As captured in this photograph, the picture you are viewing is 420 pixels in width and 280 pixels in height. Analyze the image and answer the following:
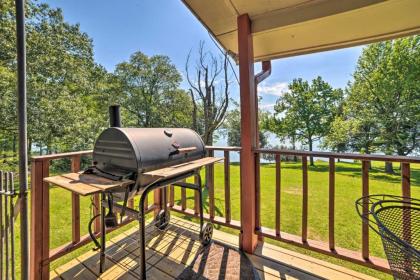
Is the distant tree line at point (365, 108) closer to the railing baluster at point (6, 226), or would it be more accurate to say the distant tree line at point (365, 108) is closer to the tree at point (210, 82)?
the tree at point (210, 82)

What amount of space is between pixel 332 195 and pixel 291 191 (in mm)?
4564

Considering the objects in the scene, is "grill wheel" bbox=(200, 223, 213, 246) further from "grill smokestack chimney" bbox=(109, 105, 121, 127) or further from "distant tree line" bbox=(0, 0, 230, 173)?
"distant tree line" bbox=(0, 0, 230, 173)

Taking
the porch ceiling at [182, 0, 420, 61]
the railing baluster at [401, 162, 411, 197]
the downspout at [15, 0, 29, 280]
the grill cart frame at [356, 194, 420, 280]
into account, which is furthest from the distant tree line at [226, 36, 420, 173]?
the downspout at [15, 0, 29, 280]

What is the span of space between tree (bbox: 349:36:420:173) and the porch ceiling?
36.5 ft

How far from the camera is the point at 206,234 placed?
245cm

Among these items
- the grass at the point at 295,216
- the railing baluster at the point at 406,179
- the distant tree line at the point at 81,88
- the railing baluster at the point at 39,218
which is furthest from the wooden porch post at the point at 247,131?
the distant tree line at the point at 81,88

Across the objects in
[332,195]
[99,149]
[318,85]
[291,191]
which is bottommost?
[291,191]

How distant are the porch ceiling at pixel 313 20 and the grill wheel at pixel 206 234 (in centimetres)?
224

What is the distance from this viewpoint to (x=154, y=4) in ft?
20.8

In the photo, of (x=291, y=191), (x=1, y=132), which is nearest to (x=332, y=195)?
(x=291, y=191)

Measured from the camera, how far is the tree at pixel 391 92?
1015 cm

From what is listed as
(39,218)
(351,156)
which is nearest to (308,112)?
(351,156)

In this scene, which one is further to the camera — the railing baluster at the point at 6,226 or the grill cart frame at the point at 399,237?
the railing baluster at the point at 6,226

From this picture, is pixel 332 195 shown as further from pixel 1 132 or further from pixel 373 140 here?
pixel 373 140
